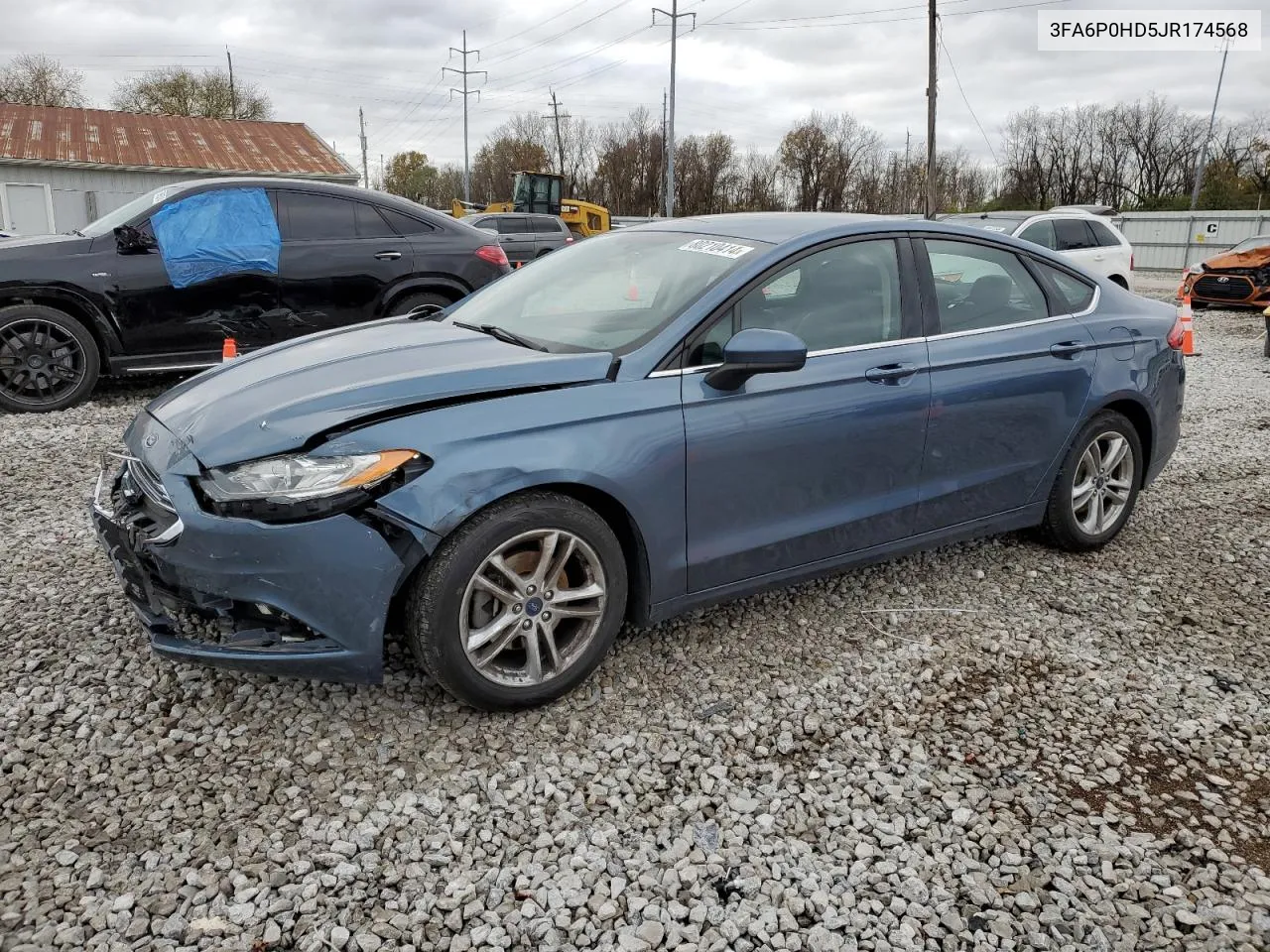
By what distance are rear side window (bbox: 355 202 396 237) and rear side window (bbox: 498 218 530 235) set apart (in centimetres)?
1428

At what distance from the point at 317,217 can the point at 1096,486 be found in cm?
602

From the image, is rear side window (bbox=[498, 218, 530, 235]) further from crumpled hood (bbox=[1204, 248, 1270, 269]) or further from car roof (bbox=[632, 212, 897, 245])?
car roof (bbox=[632, 212, 897, 245])

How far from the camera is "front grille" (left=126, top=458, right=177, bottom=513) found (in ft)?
9.02

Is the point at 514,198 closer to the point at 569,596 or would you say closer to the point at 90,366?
the point at 90,366

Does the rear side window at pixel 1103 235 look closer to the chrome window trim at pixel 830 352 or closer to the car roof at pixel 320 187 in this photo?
the car roof at pixel 320 187

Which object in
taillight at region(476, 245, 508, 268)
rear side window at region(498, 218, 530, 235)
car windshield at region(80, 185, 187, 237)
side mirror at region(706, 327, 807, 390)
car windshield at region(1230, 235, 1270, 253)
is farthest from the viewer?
rear side window at region(498, 218, 530, 235)

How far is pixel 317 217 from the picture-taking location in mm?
7309

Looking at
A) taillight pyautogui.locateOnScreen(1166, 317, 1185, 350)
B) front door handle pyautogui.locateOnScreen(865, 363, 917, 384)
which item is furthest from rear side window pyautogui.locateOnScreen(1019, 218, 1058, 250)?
front door handle pyautogui.locateOnScreen(865, 363, 917, 384)

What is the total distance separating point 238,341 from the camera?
703 centimetres

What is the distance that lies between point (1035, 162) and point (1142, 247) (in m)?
34.1

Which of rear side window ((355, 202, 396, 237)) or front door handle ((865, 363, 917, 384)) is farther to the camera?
rear side window ((355, 202, 396, 237))

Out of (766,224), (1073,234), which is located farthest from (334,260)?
(1073,234)

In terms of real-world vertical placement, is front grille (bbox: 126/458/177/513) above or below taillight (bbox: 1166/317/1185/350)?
below

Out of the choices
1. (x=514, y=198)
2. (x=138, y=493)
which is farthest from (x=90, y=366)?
(x=514, y=198)
